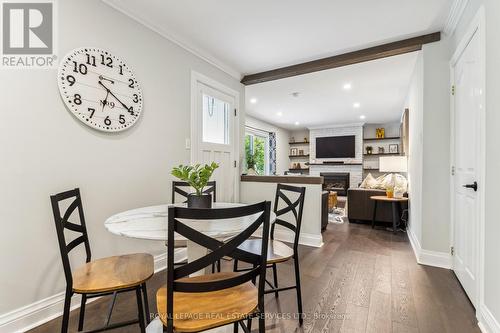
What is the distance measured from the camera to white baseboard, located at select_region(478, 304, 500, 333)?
1421 millimetres

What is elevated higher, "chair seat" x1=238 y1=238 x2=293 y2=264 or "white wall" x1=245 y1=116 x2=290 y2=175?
"white wall" x1=245 y1=116 x2=290 y2=175

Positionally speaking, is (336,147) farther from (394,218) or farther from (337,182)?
(394,218)

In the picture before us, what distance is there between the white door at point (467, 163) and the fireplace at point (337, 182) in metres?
5.87

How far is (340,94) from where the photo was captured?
4.86 m

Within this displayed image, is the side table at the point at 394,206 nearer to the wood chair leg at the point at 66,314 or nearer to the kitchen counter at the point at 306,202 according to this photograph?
the kitchen counter at the point at 306,202

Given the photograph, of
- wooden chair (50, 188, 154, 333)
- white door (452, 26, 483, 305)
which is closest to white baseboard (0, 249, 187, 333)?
wooden chair (50, 188, 154, 333)

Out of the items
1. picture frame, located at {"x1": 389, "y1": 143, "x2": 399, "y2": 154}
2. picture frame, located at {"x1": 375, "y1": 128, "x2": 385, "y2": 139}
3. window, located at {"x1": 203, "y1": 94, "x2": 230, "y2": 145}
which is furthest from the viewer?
picture frame, located at {"x1": 375, "y1": 128, "x2": 385, "y2": 139}

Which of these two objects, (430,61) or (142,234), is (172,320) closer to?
(142,234)

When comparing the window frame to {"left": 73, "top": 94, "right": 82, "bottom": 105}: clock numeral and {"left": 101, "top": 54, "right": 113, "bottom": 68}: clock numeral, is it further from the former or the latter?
{"left": 73, "top": 94, "right": 82, "bottom": 105}: clock numeral

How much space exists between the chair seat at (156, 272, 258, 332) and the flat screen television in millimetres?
7794

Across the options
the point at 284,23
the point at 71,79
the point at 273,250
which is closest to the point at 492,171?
the point at 273,250

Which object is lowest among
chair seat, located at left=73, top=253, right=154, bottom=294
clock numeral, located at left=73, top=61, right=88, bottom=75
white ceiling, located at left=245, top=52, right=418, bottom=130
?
chair seat, located at left=73, top=253, right=154, bottom=294

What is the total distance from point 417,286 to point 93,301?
2761mm

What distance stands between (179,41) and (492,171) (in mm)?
2980
